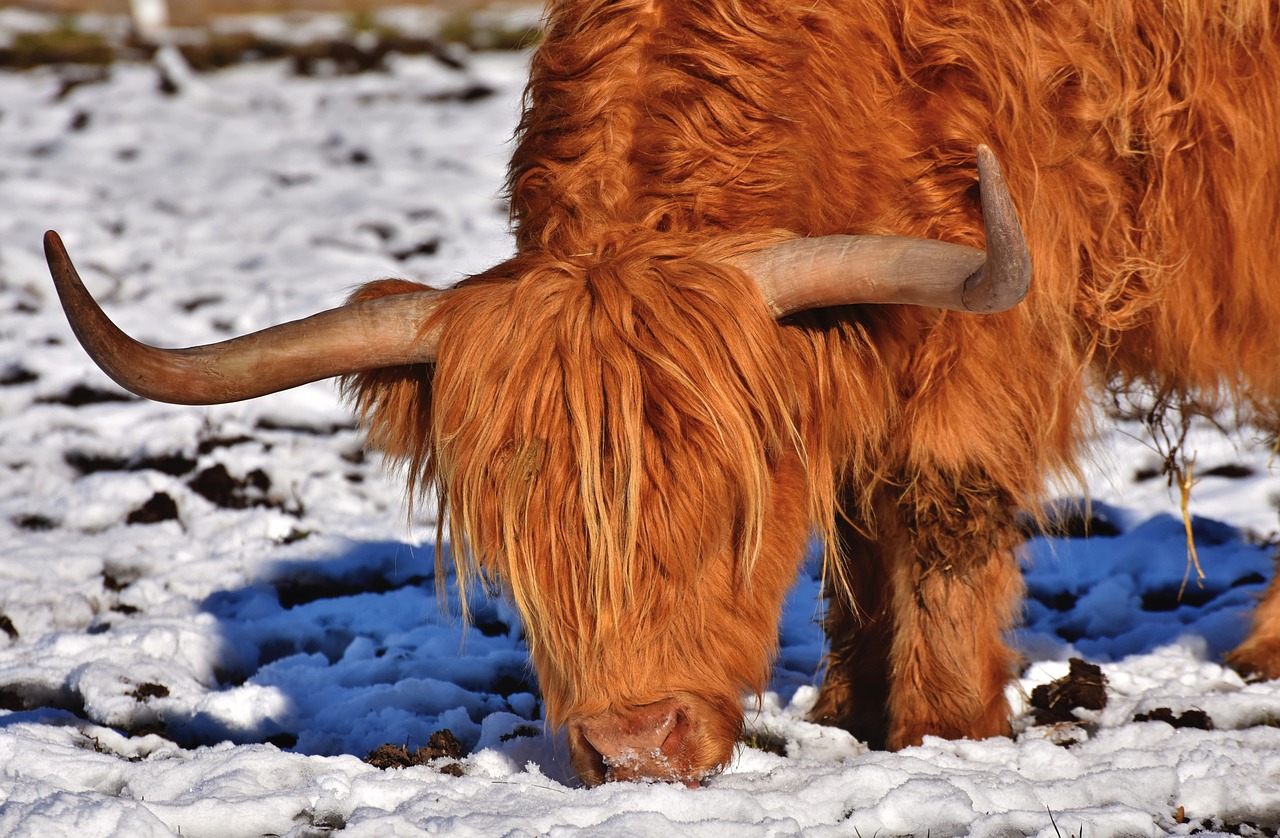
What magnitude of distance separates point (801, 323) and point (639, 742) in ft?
2.68

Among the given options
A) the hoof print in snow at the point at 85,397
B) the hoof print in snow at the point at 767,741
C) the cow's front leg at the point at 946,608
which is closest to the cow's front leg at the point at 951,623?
the cow's front leg at the point at 946,608

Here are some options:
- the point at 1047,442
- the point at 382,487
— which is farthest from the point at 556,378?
the point at 382,487

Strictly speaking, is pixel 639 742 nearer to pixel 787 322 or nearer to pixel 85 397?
pixel 787 322

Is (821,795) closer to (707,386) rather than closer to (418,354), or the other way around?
(707,386)

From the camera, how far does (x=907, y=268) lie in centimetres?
210

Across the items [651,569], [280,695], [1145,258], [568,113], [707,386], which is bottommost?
[280,695]

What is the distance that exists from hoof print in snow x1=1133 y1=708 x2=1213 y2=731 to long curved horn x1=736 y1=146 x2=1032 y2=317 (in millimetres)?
1343

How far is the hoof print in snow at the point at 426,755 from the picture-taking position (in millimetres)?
2619

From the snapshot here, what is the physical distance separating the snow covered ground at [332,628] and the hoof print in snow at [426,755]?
0.03m

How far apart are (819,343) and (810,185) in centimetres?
30

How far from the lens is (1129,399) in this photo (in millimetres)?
3371

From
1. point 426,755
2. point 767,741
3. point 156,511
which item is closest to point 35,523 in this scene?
point 156,511

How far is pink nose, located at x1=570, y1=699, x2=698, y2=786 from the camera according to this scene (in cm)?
215

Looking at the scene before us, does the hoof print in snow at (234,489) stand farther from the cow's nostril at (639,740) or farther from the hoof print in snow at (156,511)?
the cow's nostril at (639,740)
